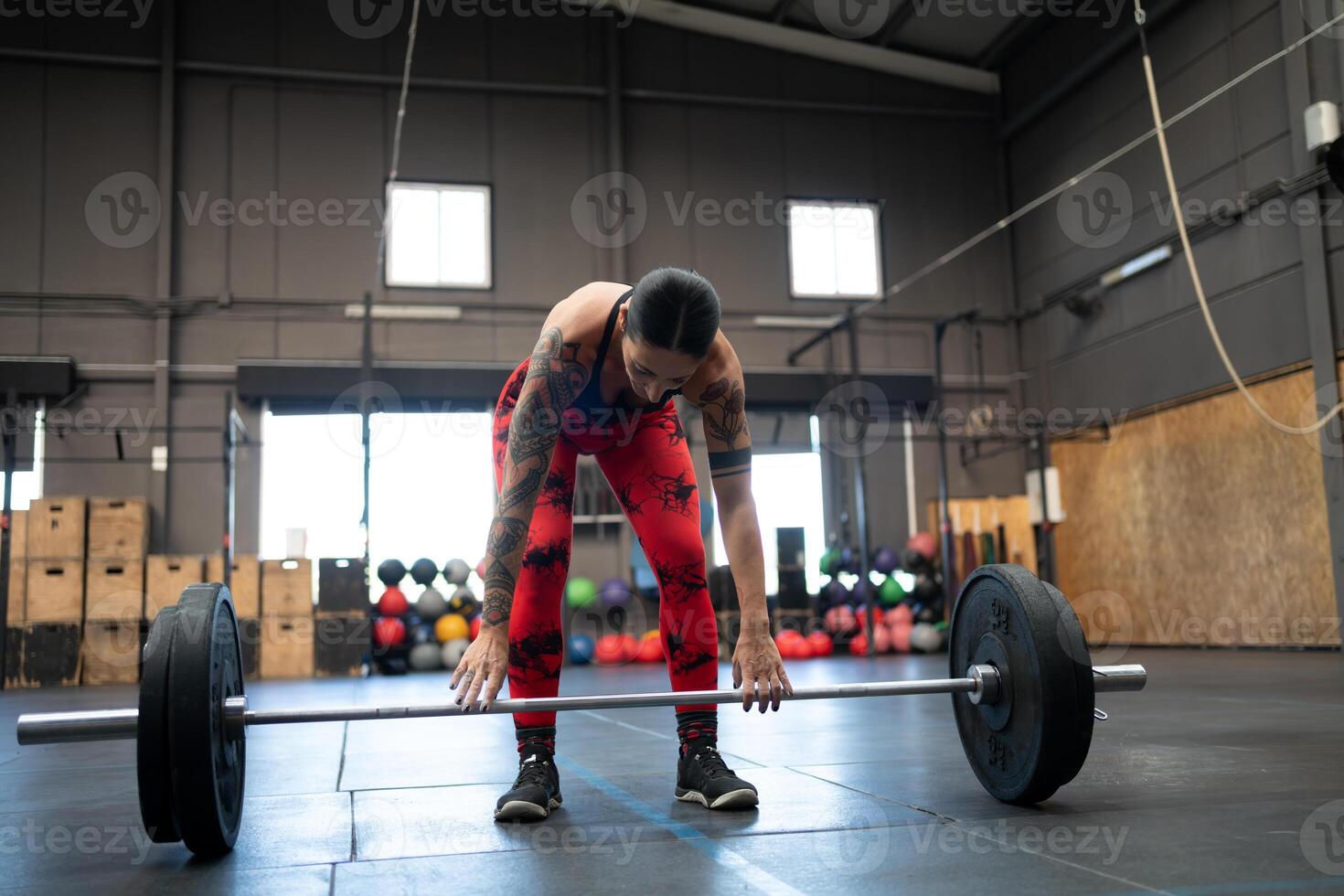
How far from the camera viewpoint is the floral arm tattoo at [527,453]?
5.55 feet

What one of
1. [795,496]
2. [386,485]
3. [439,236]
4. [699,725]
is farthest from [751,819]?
[439,236]

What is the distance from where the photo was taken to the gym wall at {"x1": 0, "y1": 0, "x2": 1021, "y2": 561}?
27.1ft

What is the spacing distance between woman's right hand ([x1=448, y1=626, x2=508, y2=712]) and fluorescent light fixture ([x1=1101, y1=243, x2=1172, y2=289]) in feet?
23.9

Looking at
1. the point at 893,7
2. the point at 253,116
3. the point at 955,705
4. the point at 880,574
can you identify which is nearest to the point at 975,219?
the point at 893,7

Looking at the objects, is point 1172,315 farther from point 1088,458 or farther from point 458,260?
point 458,260

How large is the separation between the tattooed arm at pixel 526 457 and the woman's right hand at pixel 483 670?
0.07ft

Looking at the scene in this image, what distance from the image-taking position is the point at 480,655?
5.15 feet

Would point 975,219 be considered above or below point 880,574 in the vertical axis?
above

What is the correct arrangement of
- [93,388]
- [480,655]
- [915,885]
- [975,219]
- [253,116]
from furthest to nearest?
[975,219], [253,116], [93,388], [480,655], [915,885]

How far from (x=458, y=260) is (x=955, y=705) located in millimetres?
7521

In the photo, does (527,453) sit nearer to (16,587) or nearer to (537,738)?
(537,738)

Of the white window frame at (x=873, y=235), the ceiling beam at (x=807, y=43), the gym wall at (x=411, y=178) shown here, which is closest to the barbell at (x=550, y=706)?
the gym wall at (x=411, y=178)

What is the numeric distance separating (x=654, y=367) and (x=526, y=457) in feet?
0.90

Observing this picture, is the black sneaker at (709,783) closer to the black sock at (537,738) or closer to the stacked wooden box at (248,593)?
the black sock at (537,738)
